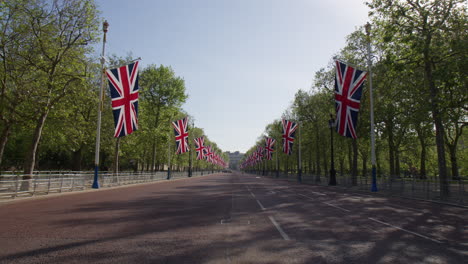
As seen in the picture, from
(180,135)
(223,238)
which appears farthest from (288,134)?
(223,238)

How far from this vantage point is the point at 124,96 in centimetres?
2345

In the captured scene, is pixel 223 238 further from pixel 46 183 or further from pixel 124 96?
pixel 124 96

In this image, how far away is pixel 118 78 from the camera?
23.4 metres

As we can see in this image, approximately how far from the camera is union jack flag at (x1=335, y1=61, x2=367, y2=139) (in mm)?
24984

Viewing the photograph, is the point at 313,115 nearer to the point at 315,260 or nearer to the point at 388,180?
the point at 388,180

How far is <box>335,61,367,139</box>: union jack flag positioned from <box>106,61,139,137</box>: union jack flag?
53.9 ft

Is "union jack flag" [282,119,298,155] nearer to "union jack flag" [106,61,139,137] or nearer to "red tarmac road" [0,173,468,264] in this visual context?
"union jack flag" [106,61,139,137]

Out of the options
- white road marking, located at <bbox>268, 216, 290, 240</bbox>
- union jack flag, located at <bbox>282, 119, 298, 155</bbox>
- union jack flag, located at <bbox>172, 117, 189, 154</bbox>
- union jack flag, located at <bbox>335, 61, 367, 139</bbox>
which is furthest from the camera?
union jack flag, located at <bbox>282, 119, 298, 155</bbox>

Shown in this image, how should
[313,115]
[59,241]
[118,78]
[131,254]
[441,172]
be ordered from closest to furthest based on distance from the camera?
1. [131,254]
2. [59,241]
3. [441,172]
4. [118,78]
5. [313,115]

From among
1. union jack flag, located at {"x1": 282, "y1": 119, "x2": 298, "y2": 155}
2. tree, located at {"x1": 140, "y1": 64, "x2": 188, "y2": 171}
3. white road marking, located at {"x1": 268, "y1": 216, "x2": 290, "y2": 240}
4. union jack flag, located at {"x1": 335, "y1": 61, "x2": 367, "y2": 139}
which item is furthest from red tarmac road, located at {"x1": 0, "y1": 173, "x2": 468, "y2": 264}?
tree, located at {"x1": 140, "y1": 64, "x2": 188, "y2": 171}

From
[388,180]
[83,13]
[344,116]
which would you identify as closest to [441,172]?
[388,180]

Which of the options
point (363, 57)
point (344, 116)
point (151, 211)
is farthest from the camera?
point (363, 57)

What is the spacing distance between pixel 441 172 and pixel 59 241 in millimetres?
23195

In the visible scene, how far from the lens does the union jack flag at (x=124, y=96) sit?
2292 centimetres
